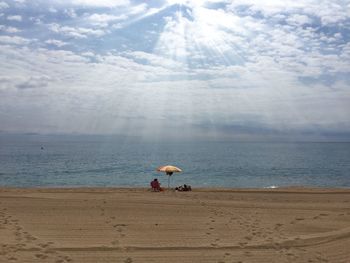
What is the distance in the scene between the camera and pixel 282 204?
72.4ft

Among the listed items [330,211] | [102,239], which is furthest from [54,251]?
[330,211]

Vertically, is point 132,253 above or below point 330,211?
below

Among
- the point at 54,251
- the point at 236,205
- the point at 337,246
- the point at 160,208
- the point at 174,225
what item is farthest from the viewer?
the point at 236,205

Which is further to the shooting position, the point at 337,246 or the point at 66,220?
the point at 66,220

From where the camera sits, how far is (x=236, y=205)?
69.5 feet

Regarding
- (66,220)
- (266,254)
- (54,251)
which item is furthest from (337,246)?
(66,220)

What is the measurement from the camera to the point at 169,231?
1498 cm

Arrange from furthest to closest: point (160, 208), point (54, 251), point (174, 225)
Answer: point (160, 208) < point (174, 225) < point (54, 251)

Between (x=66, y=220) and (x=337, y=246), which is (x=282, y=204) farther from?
(x=66, y=220)

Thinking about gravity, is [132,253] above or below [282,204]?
below

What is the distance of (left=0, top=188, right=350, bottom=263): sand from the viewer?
1216 cm

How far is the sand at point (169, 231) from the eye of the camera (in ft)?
39.9

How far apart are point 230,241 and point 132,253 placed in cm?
353

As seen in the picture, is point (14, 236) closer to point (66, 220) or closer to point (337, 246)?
point (66, 220)
